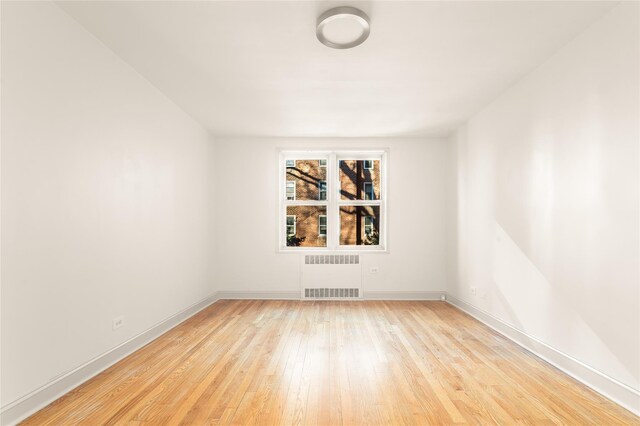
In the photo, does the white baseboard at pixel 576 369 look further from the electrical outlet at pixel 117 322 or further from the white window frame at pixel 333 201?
the electrical outlet at pixel 117 322

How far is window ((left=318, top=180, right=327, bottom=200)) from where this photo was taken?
5.87 m

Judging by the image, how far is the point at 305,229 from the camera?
5.86m

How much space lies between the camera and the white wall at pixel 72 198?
1997 millimetres

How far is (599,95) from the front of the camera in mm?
2457

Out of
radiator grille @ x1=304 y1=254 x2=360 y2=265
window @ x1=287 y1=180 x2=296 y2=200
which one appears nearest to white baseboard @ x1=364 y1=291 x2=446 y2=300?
radiator grille @ x1=304 y1=254 x2=360 y2=265

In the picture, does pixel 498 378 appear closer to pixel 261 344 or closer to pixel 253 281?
pixel 261 344

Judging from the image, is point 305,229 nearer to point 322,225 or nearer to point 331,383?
point 322,225

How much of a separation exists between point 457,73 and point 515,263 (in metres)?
1.98

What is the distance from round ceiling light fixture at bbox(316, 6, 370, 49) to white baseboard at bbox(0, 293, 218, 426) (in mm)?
2965

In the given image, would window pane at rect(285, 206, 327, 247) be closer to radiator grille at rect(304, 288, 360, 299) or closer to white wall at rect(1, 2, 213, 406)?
radiator grille at rect(304, 288, 360, 299)

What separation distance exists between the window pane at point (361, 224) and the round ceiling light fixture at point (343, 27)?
3.53 m

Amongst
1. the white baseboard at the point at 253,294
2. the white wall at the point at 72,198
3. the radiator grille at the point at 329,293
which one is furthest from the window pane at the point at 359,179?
the white wall at the point at 72,198

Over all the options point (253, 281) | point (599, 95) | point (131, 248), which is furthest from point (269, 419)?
point (253, 281)

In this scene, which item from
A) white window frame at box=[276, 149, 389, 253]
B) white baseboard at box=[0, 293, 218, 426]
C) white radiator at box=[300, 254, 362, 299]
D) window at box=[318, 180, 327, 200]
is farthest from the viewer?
window at box=[318, 180, 327, 200]
